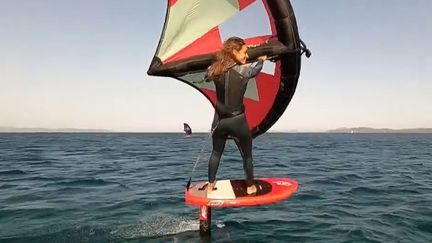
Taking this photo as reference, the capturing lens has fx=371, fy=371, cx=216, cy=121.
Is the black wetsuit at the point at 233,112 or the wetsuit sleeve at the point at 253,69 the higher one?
the wetsuit sleeve at the point at 253,69

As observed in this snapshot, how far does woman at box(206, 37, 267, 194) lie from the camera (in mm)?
6531

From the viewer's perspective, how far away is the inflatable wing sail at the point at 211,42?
7.03 m

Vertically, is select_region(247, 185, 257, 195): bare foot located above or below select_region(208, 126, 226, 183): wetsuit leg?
below

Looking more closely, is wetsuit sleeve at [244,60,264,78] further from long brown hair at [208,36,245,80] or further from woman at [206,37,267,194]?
long brown hair at [208,36,245,80]

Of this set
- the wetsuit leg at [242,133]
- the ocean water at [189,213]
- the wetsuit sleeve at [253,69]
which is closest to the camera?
the wetsuit sleeve at [253,69]

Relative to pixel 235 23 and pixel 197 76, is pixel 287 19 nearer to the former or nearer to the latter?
pixel 235 23

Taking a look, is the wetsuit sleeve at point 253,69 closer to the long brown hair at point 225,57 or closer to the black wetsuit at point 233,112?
the black wetsuit at point 233,112

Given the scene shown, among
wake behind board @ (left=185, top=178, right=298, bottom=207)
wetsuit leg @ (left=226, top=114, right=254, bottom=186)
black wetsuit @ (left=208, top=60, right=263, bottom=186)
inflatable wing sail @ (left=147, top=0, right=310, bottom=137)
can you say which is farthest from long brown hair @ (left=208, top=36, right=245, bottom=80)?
wake behind board @ (left=185, top=178, right=298, bottom=207)

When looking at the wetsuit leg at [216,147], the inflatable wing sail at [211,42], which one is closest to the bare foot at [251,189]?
the wetsuit leg at [216,147]

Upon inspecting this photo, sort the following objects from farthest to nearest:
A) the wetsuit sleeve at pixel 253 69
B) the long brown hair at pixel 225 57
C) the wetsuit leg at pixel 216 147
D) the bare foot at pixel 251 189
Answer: the bare foot at pixel 251 189 → the wetsuit leg at pixel 216 147 → the wetsuit sleeve at pixel 253 69 → the long brown hair at pixel 225 57

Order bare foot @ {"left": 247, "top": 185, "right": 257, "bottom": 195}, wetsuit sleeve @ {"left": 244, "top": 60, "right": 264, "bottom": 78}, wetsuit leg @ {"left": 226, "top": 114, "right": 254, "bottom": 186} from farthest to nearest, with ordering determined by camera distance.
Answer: bare foot @ {"left": 247, "top": 185, "right": 257, "bottom": 195} < wetsuit leg @ {"left": 226, "top": 114, "right": 254, "bottom": 186} < wetsuit sleeve @ {"left": 244, "top": 60, "right": 264, "bottom": 78}

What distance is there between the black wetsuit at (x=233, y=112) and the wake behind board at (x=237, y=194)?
0.37m

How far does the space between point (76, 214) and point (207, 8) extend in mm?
→ 8276

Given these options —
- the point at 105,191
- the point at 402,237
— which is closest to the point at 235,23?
the point at 402,237
